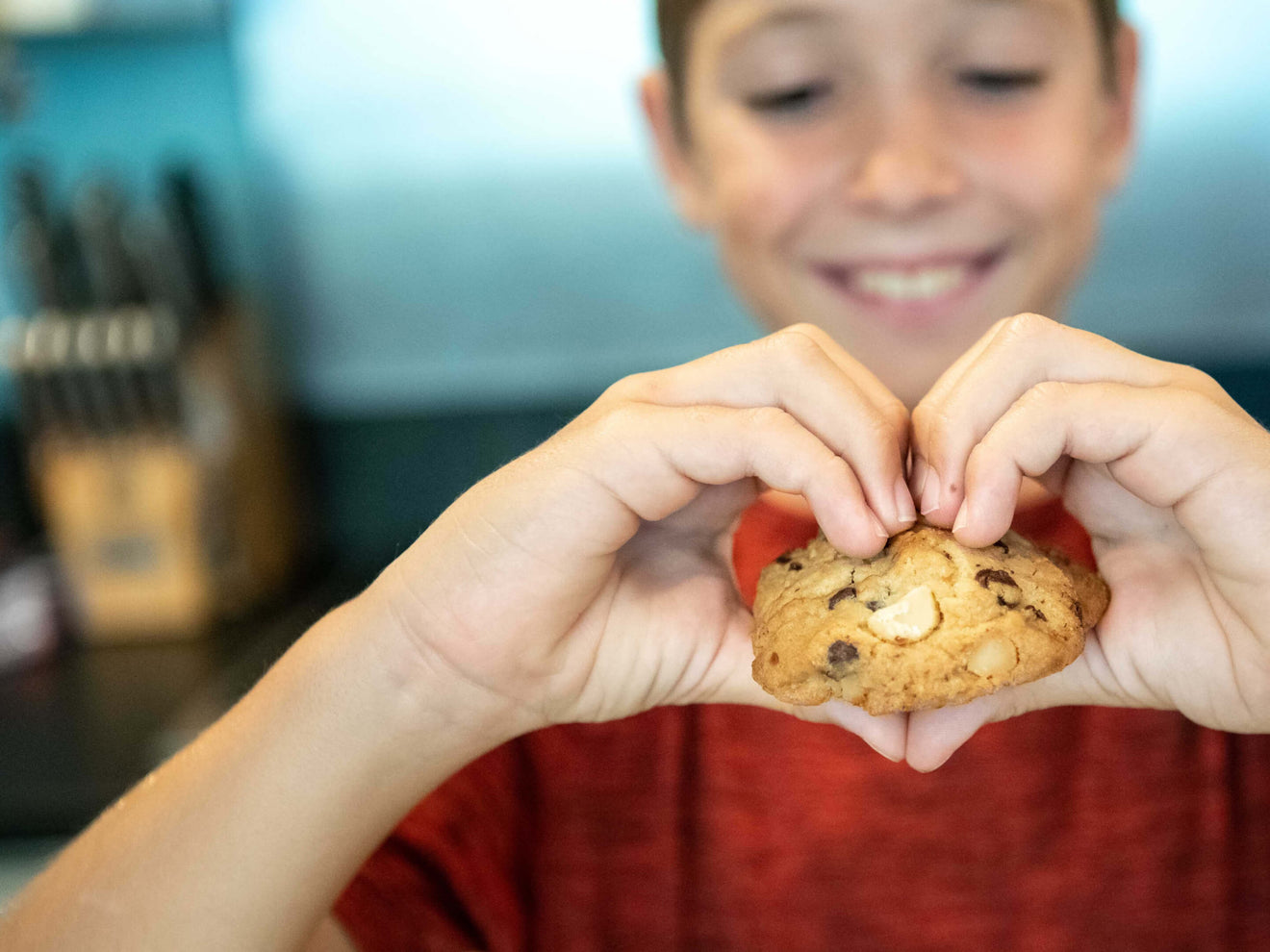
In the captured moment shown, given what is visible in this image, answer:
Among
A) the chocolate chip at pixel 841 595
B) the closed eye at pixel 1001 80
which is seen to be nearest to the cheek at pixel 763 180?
the closed eye at pixel 1001 80

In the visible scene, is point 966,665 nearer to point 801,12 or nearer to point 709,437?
point 709,437

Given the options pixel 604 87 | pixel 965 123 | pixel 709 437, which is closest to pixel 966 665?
pixel 709 437

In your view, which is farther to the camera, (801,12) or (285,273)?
(285,273)

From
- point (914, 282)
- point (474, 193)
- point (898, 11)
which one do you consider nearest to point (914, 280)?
point (914, 282)

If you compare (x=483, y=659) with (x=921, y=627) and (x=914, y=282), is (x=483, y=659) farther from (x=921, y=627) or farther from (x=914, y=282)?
(x=914, y=282)

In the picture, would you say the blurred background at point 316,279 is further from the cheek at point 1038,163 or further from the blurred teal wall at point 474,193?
the cheek at point 1038,163

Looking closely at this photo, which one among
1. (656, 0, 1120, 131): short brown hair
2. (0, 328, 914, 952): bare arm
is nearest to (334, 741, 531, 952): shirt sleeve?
(0, 328, 914, 952): bare arm

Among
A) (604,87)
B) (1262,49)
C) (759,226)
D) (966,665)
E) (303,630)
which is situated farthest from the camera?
(604,87)
